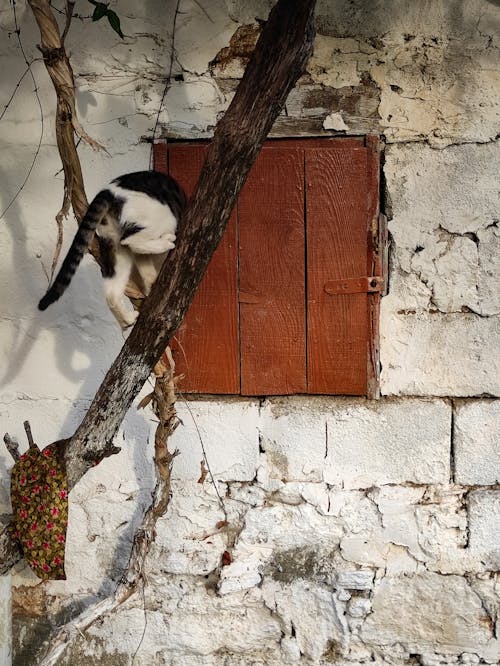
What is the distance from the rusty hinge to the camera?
277 centimetres

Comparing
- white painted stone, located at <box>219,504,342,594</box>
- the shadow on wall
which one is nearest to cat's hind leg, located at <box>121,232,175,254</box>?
the shadow on wall

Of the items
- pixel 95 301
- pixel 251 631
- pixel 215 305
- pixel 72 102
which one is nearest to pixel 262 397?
pixel 215 305

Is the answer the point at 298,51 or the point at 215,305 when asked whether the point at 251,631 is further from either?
the point at 298,51

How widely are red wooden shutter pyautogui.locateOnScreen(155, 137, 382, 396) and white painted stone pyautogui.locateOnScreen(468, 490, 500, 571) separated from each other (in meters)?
0.60

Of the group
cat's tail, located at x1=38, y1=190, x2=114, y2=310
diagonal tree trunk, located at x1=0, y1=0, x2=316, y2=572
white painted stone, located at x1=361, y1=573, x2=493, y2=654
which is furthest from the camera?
white painted stone, located at x1=361, y1=573, x2=493, y2=654

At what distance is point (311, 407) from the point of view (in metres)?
2.88

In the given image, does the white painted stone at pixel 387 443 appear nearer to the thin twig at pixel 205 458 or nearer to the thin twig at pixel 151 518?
the thin twig at pixel 205 458

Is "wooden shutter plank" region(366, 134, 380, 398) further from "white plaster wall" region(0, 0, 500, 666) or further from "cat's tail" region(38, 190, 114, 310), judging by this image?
"cat's tail" region(38, 190, 114, 310)

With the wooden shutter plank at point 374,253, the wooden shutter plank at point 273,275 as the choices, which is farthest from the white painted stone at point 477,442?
the wooden shutter plank at point 273,275

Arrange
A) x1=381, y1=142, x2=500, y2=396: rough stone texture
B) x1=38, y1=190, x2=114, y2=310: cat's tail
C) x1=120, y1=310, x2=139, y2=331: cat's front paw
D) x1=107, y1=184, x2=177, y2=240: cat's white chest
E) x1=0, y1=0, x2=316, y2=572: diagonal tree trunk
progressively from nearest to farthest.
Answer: x1=0, y1=0, x2=316, y2=572: diagonal tree trunk → x1=38, y1=190, x2=114, y2=310: cat's tail → x1=107, y1=184, x2=177, y2=240: cat's white chest → x1=120, y1=310, x2=139, y2=331: cat's front paw → x1=381, y1=142, x2=500, y2=396: rough stone texture

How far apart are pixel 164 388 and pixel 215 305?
509 mm

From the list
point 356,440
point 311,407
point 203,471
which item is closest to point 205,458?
point 203,471

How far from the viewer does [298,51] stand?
199 centimetres

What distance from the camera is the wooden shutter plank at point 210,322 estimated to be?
2.82 metres
